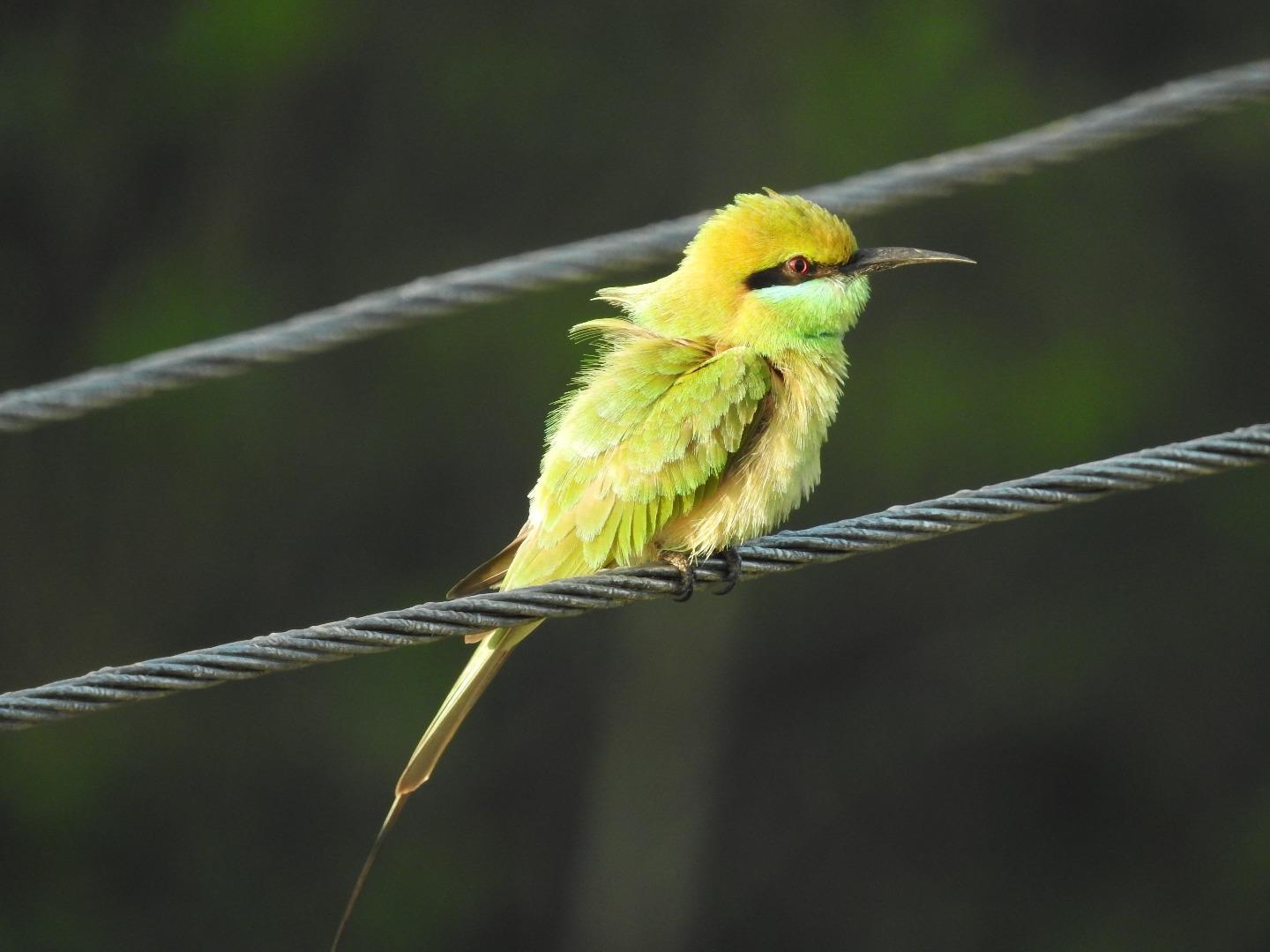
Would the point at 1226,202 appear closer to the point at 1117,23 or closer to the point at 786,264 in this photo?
the point at 1117,23

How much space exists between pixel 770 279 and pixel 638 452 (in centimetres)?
47

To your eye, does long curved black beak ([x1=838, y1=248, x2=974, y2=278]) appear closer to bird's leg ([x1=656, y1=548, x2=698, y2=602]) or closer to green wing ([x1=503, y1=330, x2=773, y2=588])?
green wing ([x1=503, y1=330, x2=773, y2=588])

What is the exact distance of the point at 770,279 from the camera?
289 centimetres

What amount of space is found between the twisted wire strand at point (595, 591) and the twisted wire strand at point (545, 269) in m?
0.90

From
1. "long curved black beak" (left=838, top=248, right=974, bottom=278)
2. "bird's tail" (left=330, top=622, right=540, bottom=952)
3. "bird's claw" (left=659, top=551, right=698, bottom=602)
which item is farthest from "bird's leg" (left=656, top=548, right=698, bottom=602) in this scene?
"long curved black beak" (left=838, top=248, right=974, bottom=278)

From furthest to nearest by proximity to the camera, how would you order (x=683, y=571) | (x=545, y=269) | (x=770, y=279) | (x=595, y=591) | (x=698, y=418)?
1. (x=545, y=269)
2. (x=770, y=279)
3. (x=698, y=418)
4. (x=683, y=571)
5. (x=595, y=591)

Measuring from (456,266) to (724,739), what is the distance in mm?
2024

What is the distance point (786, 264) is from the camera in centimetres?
290

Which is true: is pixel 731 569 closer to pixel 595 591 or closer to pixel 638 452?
pixel 638 452

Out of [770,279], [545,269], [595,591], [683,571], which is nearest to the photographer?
Answer: [595,591]

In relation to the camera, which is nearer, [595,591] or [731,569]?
[595,591]

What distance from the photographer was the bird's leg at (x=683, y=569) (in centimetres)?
242

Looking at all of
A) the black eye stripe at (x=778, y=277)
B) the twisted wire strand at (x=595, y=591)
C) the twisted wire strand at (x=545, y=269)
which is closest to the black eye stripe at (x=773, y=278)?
the black eye stripe at (x=778, y=277)

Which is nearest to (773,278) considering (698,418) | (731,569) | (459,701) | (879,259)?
(879,259)
